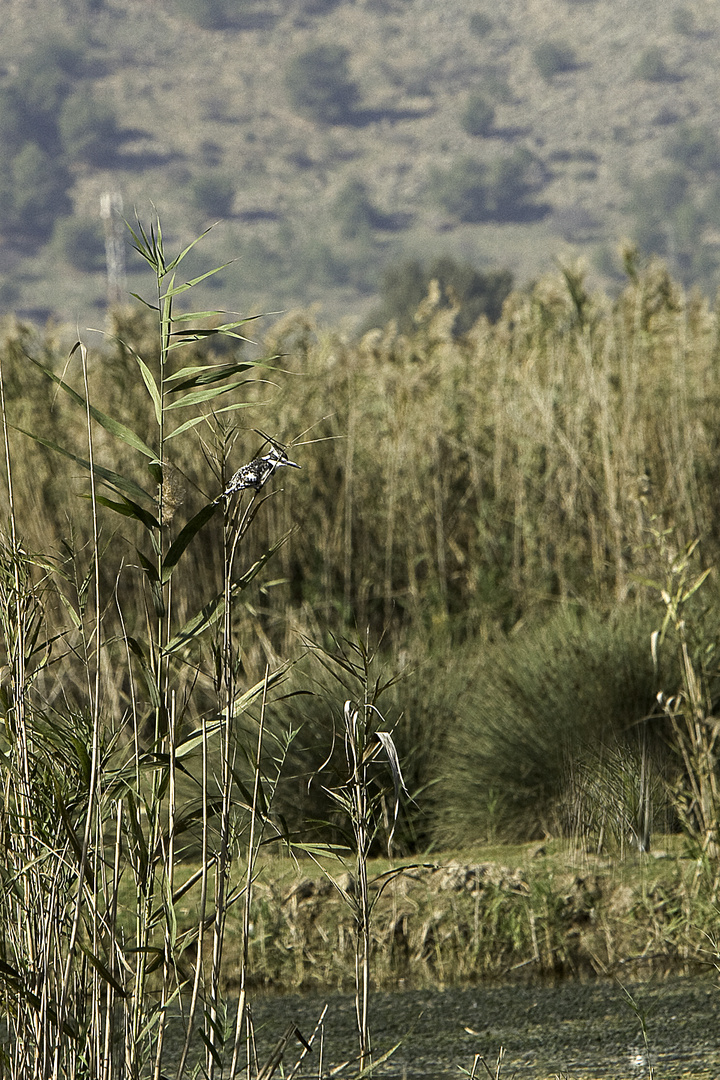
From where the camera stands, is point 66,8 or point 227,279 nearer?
point 227,279

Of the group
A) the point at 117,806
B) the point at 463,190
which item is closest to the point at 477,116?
the point at 463,190

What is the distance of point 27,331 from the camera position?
17.3 ft

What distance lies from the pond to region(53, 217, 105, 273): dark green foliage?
94.9 m

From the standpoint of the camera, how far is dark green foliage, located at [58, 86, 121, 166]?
110m

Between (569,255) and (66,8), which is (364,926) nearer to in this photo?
(569,255)

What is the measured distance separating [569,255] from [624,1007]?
348cm

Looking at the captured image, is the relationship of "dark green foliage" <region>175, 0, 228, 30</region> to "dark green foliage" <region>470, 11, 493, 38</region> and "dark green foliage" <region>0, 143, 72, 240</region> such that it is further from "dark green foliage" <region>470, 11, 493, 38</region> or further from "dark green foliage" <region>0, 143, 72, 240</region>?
"dark green foliage" <region>0, 143, 72, 240</region>

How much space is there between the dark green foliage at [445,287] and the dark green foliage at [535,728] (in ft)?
106

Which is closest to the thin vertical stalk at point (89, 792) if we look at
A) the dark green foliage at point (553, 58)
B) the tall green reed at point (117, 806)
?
the tall green reed at point (117, 806)

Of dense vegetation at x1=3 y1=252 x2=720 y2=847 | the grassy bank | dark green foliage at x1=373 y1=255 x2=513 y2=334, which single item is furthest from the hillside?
the grassy bank

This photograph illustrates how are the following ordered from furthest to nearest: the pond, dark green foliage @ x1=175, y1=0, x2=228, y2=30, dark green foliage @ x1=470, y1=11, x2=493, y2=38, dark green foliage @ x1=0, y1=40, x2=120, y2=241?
dark green foliage @ x1=470, y1=11, x2=493, y2=38, dark green foliage @ x1=175, y1=0, x2=228, y2=30, dark green foliage @ x1=0, y1=40, x2=120, y2=241, the pond

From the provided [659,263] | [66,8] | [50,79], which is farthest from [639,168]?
[659,263]

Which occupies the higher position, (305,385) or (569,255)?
(569,255)

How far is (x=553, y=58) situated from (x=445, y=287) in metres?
90.3
